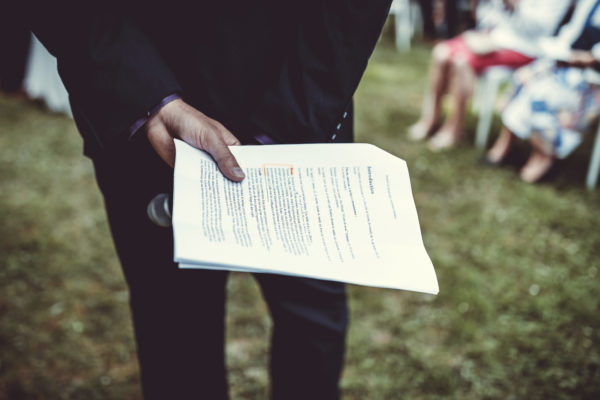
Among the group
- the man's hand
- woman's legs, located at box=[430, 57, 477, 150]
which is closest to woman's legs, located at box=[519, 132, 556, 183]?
woman's legs, located at box=[430, 57, 477, 150]

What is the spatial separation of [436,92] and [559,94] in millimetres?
1131

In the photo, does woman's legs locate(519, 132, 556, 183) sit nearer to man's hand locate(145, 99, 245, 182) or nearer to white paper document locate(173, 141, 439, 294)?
white paper document locate(173, 141, 439, 294)

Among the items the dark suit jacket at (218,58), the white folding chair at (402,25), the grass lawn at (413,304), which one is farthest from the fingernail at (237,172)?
the white folding chair at (402,25)

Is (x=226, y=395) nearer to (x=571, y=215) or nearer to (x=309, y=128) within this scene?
(x=309, y=128)

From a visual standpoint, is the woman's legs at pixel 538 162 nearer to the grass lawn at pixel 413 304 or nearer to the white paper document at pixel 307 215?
the grass lawn at pixel 413 304

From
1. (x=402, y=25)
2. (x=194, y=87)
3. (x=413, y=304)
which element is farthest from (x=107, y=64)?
(x=402, y=25)

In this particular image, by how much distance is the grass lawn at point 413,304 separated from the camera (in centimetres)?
174

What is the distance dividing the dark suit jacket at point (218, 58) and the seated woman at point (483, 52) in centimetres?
290

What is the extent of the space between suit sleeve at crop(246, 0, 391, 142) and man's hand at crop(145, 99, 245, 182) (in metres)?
0.11

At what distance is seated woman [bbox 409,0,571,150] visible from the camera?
3.19 m

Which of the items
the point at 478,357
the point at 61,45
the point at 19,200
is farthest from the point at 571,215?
the point at 19,200

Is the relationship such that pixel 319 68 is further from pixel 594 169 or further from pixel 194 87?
pixel 594 169

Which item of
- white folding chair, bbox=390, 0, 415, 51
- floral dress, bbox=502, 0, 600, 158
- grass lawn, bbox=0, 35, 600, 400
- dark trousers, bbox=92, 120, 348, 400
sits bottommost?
white folding chair, bbox=390, 0, 415, 51

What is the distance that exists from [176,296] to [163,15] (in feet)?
2.03
